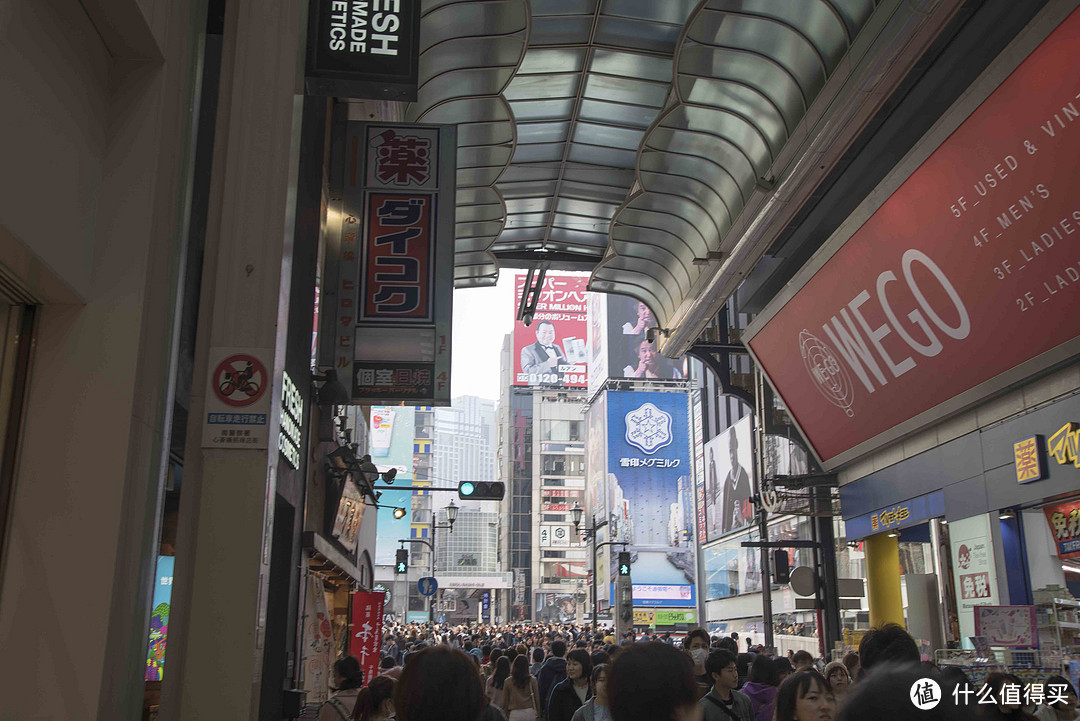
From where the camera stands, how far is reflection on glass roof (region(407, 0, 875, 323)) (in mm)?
10617

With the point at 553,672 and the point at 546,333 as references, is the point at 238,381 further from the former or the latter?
the point at 546,333

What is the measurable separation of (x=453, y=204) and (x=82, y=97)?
503 cm

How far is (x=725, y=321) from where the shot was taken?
18516 mm

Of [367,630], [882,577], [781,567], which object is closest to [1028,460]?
[882,577]

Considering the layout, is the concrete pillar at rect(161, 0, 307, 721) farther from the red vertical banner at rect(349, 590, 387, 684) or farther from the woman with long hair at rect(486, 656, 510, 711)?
the red vertical banner at rect(349, 590, 387, 684)

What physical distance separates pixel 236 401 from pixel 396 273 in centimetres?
457

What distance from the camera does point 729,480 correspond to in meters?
34.9

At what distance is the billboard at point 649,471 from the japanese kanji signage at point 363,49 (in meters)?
62.1

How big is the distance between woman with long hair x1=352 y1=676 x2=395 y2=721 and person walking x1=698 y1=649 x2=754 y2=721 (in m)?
→ 1.72

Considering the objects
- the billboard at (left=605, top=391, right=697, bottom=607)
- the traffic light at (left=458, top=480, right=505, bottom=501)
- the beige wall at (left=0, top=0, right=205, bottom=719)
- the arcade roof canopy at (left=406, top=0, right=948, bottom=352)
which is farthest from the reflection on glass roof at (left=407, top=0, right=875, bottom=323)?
the billboard at (left=605, top=391, right=697, bottom=607)

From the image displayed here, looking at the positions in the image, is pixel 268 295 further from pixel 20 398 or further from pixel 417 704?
pixel 417 704

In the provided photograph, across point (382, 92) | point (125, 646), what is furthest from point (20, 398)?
point (382, 92)

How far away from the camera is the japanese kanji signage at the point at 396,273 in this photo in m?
9.29

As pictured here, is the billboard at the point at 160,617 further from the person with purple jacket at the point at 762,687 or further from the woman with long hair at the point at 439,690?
the woman with long hair at the point at 439,690
